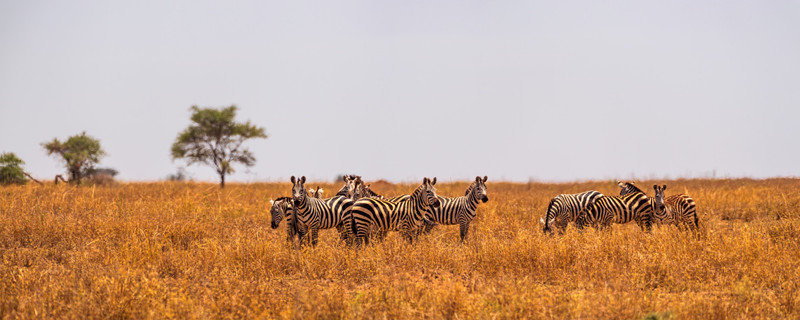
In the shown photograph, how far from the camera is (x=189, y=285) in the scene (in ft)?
25.8

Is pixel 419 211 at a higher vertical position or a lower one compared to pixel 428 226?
higher

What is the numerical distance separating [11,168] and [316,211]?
109 ft

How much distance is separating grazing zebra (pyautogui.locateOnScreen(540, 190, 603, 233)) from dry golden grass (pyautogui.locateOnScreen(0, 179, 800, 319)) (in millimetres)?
993

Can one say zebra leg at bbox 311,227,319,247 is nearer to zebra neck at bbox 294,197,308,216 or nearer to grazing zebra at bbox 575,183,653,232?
zebra neck at bbox 294,197,308,216

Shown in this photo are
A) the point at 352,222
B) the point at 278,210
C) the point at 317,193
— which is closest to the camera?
the point at 352,222

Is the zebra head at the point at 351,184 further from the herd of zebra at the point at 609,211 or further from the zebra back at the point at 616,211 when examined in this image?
the zebra back at the point at 616,211

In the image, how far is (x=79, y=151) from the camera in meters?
46.2

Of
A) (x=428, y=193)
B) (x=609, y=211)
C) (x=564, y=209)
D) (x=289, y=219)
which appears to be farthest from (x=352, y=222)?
(x=609, y=211)

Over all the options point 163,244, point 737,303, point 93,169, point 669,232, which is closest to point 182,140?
point 93,169

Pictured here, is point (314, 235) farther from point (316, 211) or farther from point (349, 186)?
point (349, 186)

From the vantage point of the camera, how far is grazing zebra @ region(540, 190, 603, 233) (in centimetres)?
1354

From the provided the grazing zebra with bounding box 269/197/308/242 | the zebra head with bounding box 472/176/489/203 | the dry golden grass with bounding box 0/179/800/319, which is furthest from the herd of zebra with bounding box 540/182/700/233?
the grazing zebra with bounding box 269/197/308/242

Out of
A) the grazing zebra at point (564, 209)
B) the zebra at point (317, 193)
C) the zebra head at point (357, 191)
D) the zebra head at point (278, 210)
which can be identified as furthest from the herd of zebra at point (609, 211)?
the zebra head at point (278, 210)

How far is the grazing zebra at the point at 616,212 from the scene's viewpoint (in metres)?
13.9
